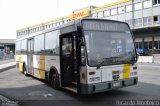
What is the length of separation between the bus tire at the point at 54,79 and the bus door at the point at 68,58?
0.59m

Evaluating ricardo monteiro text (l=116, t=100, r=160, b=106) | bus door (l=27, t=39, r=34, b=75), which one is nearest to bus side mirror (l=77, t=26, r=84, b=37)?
ricardo monteiro text (l=116, t=100, r=160, b=106)

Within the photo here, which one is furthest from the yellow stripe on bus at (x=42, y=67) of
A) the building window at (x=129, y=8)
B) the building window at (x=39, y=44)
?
the building window at (x=129, y=8)

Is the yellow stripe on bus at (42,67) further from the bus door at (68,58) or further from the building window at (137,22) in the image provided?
the building window at (137,22)

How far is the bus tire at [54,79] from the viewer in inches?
412

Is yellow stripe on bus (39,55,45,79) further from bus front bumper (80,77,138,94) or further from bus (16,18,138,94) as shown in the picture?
bus front bumper (80,77,138,94)

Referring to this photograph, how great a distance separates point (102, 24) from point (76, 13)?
6822 cm

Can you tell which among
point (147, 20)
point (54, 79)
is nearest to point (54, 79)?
point (54, 79)

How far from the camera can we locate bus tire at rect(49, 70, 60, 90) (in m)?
10.5

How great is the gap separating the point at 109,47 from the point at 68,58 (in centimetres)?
197

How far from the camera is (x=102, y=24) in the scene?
8789mm

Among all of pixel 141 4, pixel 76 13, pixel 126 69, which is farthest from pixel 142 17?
pixel 126 69

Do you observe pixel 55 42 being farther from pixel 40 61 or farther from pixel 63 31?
pixel 40 61

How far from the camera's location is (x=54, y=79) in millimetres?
10844

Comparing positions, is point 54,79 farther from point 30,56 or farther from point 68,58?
point 30,56
